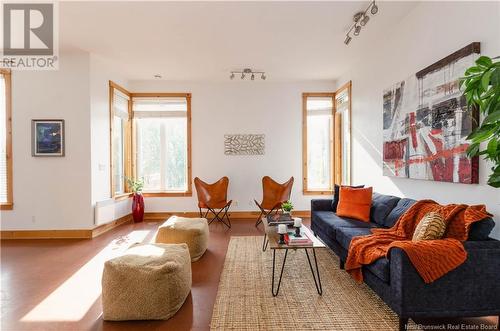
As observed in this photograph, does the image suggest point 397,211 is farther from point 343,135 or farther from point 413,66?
point 343,135

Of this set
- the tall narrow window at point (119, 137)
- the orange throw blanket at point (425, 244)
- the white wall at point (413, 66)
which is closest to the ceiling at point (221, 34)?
the white wall at point (413, 66)

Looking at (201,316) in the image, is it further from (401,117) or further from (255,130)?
(255,130)

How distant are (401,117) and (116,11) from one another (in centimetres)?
377

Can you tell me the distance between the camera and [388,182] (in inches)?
156

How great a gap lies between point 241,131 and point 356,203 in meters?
3.25

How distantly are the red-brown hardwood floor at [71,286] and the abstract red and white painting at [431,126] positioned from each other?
1.36 m

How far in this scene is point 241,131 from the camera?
6.30m

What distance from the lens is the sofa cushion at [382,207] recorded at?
11.3 ft

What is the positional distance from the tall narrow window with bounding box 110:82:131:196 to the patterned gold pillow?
507cm

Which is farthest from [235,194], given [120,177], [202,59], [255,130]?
[202,59]

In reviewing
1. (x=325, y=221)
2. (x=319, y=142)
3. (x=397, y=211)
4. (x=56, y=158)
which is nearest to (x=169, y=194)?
(x=56, y=158)

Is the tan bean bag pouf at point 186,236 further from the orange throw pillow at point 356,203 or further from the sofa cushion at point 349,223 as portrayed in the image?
the orange throw pillow at point 356,203

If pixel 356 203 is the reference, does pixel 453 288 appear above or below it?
below

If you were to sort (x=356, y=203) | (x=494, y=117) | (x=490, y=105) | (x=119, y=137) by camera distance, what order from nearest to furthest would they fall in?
(x=494, y=117)
(x=490, y=105)
(x=356, y=203)
(x=119, y=137)
